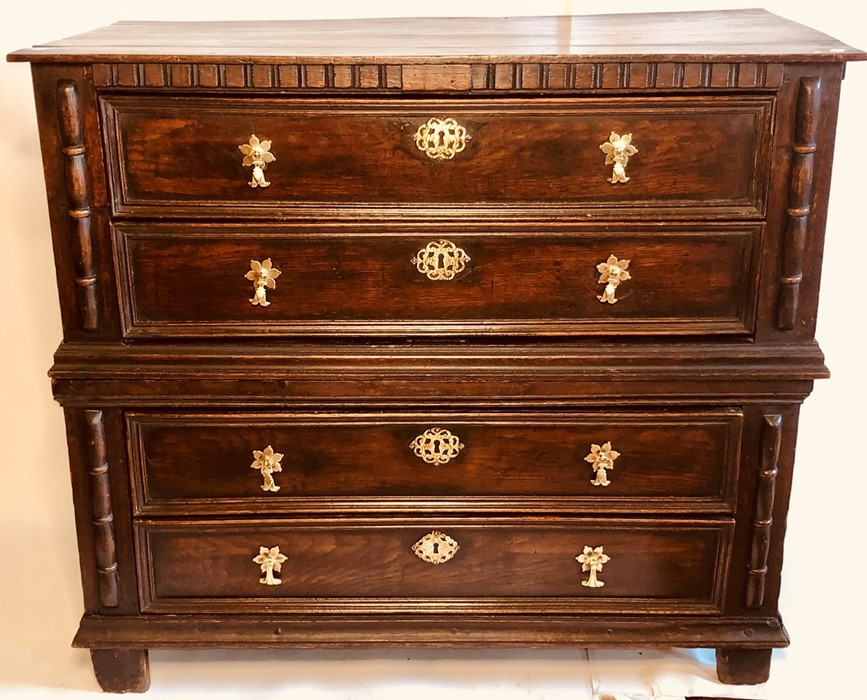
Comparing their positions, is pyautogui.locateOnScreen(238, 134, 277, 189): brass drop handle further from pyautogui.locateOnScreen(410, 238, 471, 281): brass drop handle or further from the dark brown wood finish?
the dark brown wood finish

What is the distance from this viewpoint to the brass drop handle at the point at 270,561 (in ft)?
7.26

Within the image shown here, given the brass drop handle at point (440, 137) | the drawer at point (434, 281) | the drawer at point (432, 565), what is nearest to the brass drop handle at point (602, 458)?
the drawer at point (432, 565)

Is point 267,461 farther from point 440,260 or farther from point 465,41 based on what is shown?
point 465,41

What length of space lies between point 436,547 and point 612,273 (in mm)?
655

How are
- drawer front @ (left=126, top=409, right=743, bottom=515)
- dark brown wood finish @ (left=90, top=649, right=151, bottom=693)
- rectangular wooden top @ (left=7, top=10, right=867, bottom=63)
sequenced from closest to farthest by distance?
rectangular wooden top @ (left=7, top=10, right=867, bottom=63)
drawer front @ (left=126, top=409, right=743, bottom=515)
dark brown wood finish @ (left=90, top=649, right=151, bottom=693)

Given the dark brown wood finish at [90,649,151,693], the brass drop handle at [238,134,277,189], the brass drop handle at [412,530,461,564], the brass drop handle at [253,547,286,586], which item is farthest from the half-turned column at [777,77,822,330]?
the dark brown wood finish at [90,649,151,693]

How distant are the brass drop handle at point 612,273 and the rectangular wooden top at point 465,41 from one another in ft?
1.22

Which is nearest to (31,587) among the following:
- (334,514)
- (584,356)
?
(334,514)

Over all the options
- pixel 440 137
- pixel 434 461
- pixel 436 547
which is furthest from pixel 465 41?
pixel 436 547

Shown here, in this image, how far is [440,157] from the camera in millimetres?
1957

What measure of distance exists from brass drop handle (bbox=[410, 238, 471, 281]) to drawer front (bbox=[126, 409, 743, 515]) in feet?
0.92

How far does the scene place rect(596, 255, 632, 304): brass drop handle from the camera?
2025mm

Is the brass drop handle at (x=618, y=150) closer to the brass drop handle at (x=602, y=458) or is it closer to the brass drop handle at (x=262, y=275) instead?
the brass drop handle at (x=602, y=458)

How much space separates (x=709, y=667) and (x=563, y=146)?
3.89 feet
